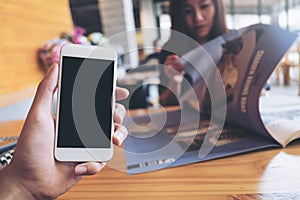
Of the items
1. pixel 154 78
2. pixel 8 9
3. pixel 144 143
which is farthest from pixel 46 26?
pixel 144 143

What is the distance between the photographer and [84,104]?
0.35 m

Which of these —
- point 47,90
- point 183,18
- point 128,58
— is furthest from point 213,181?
point 183,18

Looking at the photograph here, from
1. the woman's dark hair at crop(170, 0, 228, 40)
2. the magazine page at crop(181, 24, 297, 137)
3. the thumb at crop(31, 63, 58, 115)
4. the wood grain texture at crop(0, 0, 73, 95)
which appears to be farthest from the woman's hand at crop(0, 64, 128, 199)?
the wood grain texture at crop(0, 0, 73, 95)

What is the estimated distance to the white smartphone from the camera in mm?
344

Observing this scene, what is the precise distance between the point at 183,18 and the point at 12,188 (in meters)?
0.90

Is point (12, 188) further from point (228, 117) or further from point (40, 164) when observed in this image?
point (228, 117)

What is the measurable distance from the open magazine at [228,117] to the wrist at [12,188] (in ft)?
0.46

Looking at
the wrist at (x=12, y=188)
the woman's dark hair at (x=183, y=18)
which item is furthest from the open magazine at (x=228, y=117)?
the woman's dark hair at (x=183, y=18)

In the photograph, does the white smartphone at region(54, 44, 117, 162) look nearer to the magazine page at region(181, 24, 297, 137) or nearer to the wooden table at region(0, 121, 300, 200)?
the wooden table at region(0, 121, 300, 200)

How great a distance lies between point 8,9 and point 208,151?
1.37 metres

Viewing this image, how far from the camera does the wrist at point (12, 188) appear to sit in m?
0.33

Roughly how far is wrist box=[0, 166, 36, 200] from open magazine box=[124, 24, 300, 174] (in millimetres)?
139

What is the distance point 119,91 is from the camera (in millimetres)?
429

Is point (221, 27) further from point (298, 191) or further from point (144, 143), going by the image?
point (298, 191)
